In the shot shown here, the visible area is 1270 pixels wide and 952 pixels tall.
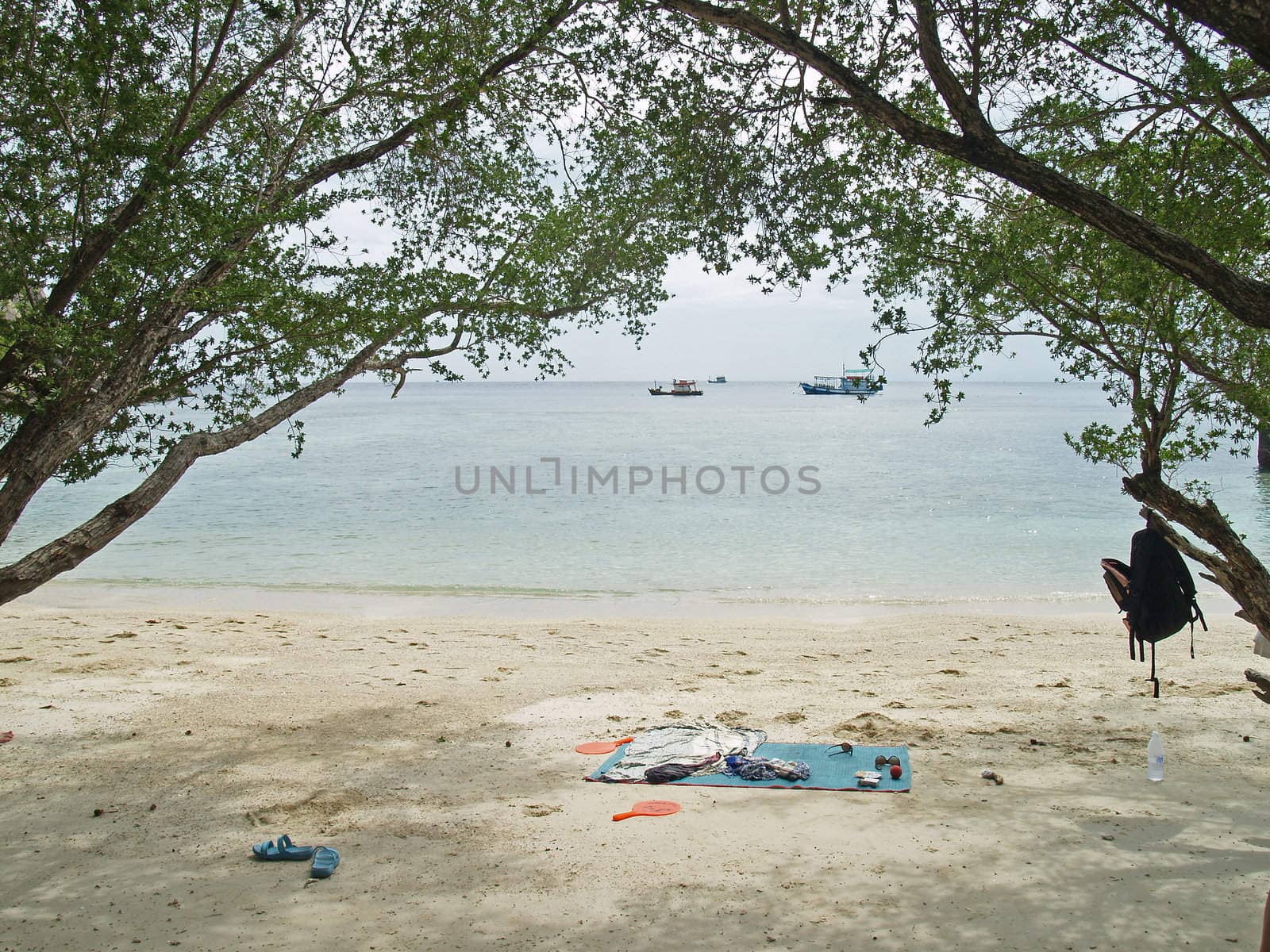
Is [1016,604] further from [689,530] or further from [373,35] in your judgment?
→ [373,35]

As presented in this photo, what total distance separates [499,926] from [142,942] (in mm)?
1425

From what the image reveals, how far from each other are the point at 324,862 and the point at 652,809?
174cm

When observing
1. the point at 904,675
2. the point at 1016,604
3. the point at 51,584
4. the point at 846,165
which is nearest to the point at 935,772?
the point at 904,675

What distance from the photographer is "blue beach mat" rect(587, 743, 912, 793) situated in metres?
5.59

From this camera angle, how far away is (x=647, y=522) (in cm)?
2338

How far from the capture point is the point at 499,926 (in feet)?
13.1

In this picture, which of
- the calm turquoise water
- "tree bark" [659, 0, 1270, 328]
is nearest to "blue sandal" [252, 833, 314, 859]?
"tree bark" [659, 0, 1270, 328]

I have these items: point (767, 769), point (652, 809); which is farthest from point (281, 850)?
point (767, 769)

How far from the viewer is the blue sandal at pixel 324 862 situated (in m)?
4.45

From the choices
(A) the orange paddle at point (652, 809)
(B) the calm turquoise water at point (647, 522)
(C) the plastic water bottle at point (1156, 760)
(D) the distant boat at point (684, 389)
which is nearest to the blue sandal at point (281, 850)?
(A) the orange paddle at point (652, 809)

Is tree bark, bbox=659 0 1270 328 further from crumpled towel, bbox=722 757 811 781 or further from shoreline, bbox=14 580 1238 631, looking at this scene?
shoreline, bbox=14 580 1238 631

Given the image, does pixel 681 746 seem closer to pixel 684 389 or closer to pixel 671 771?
pixel 671 771

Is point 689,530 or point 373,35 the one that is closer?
point 373,35

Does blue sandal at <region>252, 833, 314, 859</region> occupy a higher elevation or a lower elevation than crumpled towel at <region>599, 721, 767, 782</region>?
lower
